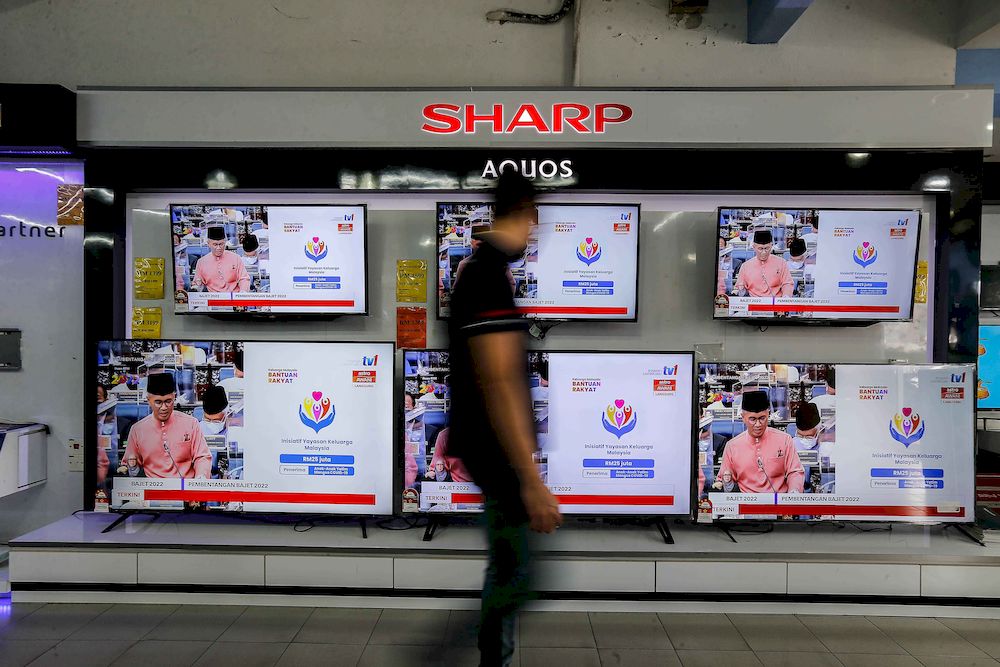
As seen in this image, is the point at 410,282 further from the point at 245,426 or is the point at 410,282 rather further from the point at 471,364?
the point at 471,364

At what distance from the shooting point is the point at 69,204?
3438 mm

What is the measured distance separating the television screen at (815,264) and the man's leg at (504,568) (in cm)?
184

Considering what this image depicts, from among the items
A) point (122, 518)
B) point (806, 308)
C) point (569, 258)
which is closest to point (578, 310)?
point (569, 258)

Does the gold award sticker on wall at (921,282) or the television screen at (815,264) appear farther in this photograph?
the gold award sticker on wall at (921,282)

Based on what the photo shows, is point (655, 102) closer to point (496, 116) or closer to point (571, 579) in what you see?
point (496, 116)

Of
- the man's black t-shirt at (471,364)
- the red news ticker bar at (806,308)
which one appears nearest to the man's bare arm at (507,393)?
the man's black t-shirt at (471,364)

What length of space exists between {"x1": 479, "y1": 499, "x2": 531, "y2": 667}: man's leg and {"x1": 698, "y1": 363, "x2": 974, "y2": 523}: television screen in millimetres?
1471

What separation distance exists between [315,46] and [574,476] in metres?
2.74

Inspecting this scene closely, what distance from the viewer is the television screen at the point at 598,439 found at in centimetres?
303

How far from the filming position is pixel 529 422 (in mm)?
1861

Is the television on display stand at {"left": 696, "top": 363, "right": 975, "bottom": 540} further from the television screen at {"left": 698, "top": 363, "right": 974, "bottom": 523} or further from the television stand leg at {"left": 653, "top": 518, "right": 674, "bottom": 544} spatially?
the television stand leg at {"left": 653, "top": 518, "right": 674, "bottom": 544}

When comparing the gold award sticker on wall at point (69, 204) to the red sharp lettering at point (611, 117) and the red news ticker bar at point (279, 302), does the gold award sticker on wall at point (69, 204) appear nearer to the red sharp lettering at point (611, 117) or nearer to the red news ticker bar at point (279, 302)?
the red news ticker bar at point (279, 302)

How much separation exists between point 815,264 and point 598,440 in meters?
1.47

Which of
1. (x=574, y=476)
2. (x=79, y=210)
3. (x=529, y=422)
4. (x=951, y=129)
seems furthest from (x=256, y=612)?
Result: (x=951, y=129)
